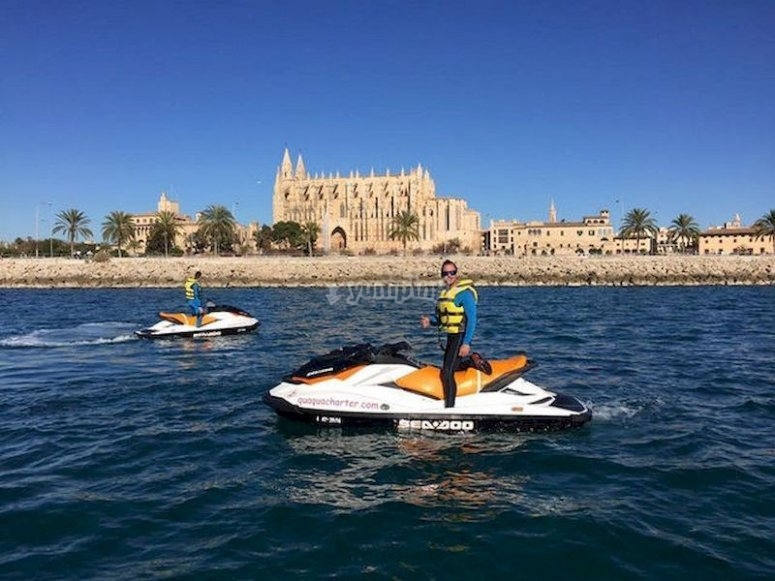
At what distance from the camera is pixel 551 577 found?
17.7 feet

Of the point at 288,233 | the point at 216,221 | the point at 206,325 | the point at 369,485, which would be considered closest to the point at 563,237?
the point at 288,233

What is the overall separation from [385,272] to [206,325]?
49543mm

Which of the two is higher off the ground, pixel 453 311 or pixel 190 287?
pixel 190 287

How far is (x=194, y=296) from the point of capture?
2006cm

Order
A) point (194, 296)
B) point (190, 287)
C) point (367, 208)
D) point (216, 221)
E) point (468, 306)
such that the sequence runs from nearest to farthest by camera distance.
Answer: point (468, 306) → point (190, 287) → point (194, 296) → point (216, 221) → point (367, 208)

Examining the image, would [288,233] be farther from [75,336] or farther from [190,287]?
[190,287]

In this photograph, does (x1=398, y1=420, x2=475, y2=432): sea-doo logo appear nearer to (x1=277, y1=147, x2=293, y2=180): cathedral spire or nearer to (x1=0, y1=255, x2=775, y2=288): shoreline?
(x1=0, y1=255, x2=775, y2=288): shoreline

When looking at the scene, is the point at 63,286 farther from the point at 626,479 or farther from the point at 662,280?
the point at 626,479

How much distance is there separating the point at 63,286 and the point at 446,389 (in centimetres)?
6654

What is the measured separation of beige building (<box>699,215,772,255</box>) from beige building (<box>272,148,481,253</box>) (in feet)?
158

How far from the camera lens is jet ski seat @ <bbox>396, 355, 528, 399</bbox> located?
367 inches

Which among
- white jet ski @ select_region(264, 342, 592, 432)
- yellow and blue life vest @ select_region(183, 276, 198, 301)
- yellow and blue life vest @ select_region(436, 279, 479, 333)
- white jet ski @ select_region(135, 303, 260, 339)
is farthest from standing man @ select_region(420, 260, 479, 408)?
white jet ski @ select_region(135, 303, 260, 339)

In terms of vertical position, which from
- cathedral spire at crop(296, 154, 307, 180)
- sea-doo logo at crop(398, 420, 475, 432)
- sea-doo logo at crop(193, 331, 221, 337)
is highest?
cathedral spire at crop(296, 154, 307, 180)

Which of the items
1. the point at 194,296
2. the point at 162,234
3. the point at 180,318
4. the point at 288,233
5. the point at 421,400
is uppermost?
the point at 288,233
